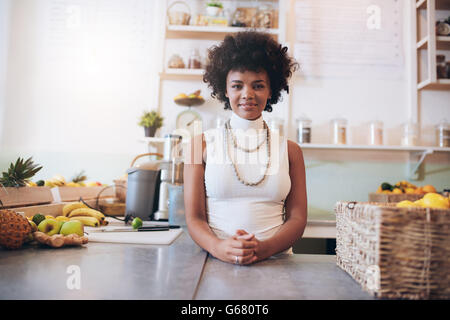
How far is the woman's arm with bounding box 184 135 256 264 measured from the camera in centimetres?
68

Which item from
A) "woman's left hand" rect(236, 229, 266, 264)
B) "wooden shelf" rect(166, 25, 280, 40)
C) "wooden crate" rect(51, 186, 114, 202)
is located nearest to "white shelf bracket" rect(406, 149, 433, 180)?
"wooden shelf" rect(166, 25, 280, 40)

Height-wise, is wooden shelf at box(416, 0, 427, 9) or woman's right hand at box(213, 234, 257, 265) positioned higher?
wooden shelf at box(416, 0, 427, 9)

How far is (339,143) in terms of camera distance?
6.55 ft

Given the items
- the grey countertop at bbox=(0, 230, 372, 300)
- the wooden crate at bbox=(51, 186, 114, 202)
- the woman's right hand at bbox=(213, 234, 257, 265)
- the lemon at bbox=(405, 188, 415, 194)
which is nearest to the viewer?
the grey countertop at bbox=(0, 230, 372, 300)

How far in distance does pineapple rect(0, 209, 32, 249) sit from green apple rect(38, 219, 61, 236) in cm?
7

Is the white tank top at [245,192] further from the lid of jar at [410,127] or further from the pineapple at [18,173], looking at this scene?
the lid of jar at [410,127]

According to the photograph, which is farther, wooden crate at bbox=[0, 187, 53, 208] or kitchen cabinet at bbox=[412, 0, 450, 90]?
kitchen cabinet at bbox=[412, 0, 450, 90]

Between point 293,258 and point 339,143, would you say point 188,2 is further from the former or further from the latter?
point 293,258

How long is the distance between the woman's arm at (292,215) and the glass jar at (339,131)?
113cm

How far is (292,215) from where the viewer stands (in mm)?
895

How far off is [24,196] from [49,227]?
0.30m

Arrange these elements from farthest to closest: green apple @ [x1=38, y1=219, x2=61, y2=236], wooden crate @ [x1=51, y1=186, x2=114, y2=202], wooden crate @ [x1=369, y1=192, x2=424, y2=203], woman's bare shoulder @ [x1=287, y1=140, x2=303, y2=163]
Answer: wooden crate @ [x1=369, y1=192, x2=424, y2=203] < wooden crate @ [x1=51, y1=186, x2=114, y2=202] < woman's bare shoulder @ [x1=287, y1=140, x2=303, y2=163] < green apple @ [x1=38, y1=219, x2=61, y2=236]

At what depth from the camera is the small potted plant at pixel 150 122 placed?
2.00 m

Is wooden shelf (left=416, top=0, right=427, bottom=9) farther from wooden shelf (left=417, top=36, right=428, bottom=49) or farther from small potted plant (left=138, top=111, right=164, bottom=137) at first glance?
small potted plant (left=138, top=111, right=164, bottom=137)
